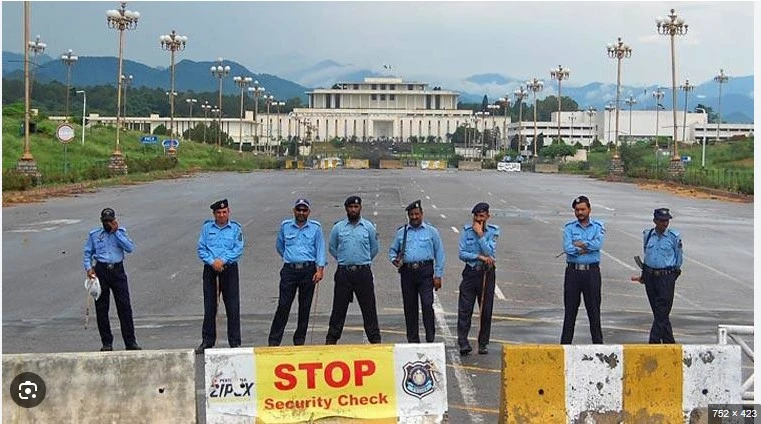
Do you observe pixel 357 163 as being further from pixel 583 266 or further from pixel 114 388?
pixel 114 388

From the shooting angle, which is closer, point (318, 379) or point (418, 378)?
point (318, 379)

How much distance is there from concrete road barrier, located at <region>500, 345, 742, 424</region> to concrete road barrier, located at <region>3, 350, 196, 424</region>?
2.59m

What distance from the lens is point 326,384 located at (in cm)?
876

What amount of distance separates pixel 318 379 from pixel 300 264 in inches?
145

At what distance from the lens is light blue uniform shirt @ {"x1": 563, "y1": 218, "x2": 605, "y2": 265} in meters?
12.2

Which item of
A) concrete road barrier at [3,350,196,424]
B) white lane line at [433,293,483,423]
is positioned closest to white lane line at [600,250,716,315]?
white lane line at [433,293,483,423]

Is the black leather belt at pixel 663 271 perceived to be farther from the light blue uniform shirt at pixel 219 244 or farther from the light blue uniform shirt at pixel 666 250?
the light blue uniform shirt at pixel 219 244

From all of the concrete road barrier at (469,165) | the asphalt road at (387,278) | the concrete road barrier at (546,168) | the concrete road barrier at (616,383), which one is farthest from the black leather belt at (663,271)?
the concrete road barrier at (469,165)

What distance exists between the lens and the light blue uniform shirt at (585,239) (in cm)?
1222

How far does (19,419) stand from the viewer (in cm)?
863

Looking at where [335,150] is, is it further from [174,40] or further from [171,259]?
[171,259]

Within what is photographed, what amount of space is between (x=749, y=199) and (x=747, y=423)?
1637 inches

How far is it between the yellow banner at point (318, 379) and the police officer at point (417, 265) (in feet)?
11.0

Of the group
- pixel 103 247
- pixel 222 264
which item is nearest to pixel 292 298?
pixel 222 264
